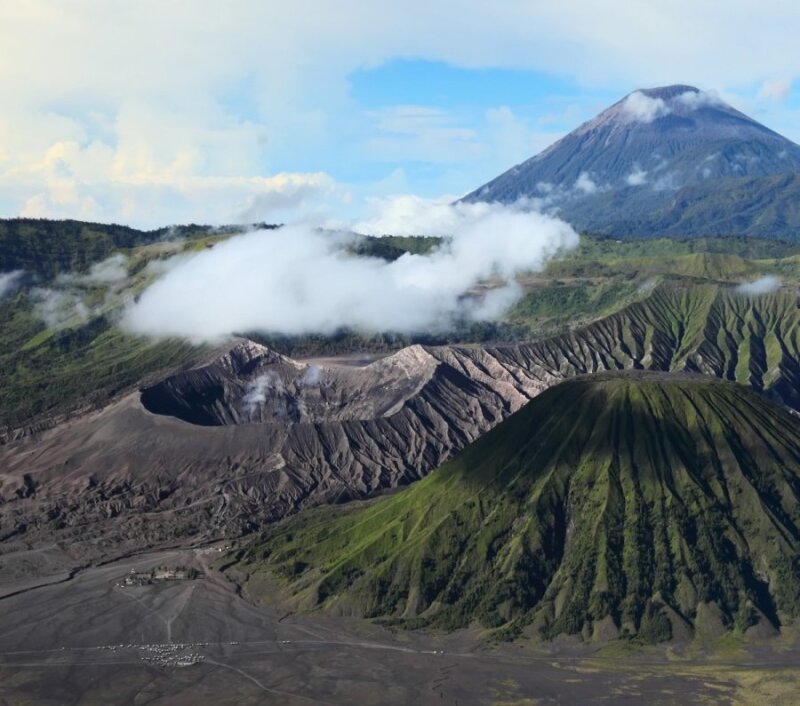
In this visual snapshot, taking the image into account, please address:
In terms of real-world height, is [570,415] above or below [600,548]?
above

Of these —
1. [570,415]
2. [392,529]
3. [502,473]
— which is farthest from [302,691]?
[570,415]

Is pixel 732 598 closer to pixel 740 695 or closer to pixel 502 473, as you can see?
pixel 740 695

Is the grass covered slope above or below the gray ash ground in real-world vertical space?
above

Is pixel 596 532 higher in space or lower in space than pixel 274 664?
higher

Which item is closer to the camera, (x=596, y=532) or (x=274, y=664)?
(x=274, y=664)

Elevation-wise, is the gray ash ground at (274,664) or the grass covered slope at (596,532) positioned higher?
the grass covered slope at (596,532)

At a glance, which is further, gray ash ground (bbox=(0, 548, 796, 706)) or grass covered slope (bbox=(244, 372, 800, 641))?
grass covered slope (bbox=(244, 372, 800, 641))

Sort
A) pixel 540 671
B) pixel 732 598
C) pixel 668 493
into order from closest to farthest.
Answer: pixel 540 671 → pixel 732 598 → pixel 668 493

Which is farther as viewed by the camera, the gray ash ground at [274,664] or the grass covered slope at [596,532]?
the grass covered slope at [596,532]
